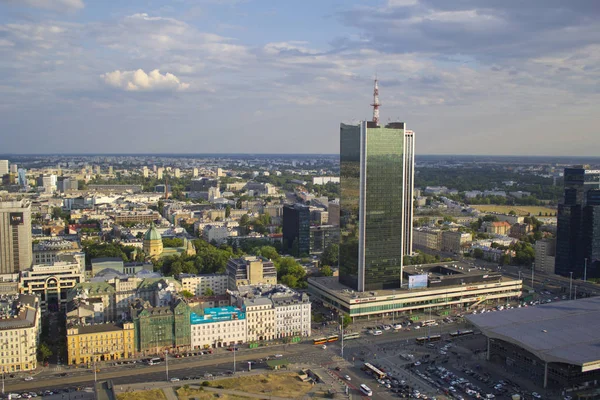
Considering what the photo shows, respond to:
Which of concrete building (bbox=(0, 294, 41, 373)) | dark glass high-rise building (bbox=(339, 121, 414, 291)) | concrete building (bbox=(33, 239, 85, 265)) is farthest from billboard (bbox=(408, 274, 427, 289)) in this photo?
concrete building (bbox=(33, 239, 85, 265))

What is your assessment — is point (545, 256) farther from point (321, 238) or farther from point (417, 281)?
point (321, 238)

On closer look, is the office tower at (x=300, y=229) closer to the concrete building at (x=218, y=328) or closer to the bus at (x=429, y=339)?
the concrete building at (x=218, y=328)

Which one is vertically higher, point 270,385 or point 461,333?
point 270,385

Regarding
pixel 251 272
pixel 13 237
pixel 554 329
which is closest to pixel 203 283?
pixel 251 272

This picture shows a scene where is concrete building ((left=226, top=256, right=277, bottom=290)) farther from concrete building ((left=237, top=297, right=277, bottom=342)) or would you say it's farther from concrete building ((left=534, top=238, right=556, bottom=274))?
concrete building ((left=534, top=238, right=556, bottom=274))

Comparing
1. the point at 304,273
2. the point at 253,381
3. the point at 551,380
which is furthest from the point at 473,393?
the point at 304,273

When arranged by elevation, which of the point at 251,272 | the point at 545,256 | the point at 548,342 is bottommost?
the point at 545,256

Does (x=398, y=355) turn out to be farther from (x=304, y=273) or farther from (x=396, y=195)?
(x=304, y=273)

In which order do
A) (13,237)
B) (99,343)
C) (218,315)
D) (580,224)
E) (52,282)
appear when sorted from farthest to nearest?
(580,224)
(13,237)
(52,282)
(218,315)
(99,343)
